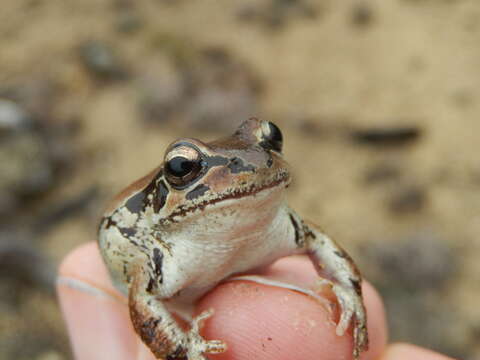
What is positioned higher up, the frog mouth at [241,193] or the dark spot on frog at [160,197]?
the frog mouth at [241,193]

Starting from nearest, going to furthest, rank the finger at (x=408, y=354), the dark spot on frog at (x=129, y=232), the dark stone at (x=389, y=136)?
the dark spot on frog at (x=129, y=232) → the finger at (x=408, y=354) → the dark stone at (x=389, y=136)

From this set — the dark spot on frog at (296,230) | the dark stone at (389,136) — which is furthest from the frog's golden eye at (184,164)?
the dark stone at (389,136)

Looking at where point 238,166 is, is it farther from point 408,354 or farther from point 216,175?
point 408,354

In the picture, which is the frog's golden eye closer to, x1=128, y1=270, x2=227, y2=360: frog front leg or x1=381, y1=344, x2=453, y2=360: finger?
x1=128, y1=270, x2=227, y2=360: frog front leg

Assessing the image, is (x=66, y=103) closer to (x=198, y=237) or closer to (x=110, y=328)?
(x=110, y=328)

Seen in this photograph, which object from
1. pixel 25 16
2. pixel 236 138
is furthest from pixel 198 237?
pixel 25 16

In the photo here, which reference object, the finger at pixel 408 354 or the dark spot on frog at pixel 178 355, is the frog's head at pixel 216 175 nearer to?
the dark spot on frog at pixel 178 355

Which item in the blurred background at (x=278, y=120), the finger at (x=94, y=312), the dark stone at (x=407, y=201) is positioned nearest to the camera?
the finger at (x=94, y=312)
